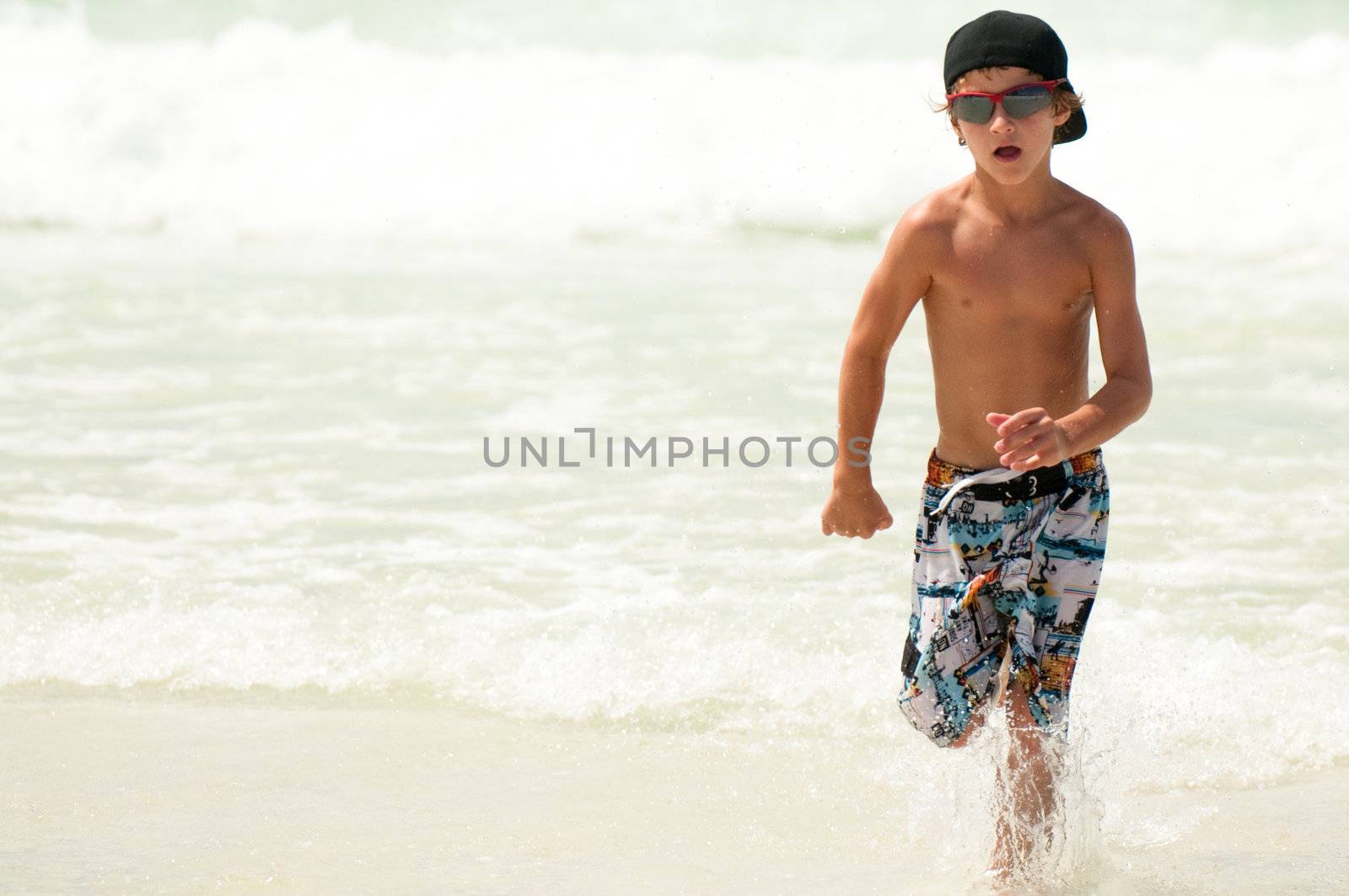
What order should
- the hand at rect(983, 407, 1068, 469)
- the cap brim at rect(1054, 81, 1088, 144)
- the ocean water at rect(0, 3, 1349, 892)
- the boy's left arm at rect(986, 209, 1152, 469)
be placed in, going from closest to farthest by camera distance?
the hand at rect(983, 407, 1068, 469), the boy's left arm at rect(986, 209, 1152, 469), the cap brim at rect(1054, 81, 1088, 144), the ocean water at rect(0, 3, 1349, 892)

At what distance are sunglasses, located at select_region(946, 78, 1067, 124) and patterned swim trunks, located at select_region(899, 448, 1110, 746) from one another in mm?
616

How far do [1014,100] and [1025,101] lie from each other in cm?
2

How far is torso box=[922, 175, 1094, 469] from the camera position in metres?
2.60

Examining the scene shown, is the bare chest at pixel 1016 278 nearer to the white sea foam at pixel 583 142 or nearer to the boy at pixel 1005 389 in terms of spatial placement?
the boy at pixel 1005 389

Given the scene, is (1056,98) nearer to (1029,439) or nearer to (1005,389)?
(1005,389)

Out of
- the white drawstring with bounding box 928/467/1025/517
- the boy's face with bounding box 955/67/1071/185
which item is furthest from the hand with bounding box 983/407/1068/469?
the boy's face with bounding box 955/67/1071/185

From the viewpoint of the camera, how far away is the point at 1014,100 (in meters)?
2.53

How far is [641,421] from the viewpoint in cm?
624

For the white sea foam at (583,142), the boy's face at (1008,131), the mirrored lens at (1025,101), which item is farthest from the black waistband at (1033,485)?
the white sea foam at (583,142)

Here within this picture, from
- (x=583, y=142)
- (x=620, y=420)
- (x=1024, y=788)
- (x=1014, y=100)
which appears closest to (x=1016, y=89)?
(x=1014, y=100)

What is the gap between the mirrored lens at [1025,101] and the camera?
253 cm

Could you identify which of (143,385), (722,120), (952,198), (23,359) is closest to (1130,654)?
(952,198)

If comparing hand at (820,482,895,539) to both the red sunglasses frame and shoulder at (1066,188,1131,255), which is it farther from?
the red sunglasses frame

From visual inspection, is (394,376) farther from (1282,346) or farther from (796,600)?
(1282,346)
